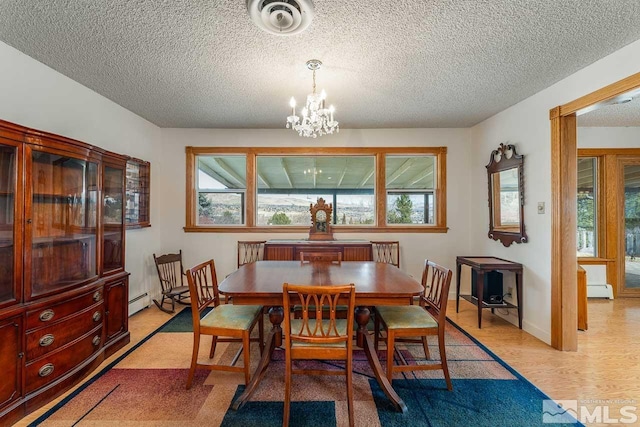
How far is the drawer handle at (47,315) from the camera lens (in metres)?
1.97

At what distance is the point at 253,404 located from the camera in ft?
6.42

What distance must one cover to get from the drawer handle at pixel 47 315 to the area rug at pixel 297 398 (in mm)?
596

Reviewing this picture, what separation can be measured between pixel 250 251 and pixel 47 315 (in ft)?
8.26

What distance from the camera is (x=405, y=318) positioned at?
2230mm

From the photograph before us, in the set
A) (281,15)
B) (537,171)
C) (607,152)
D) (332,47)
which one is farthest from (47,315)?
(607,152)

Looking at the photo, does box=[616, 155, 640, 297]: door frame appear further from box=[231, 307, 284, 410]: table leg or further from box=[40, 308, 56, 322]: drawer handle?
box=[40, 308, 56, 322]: drawer handle

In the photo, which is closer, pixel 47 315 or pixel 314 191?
pixel 47 315

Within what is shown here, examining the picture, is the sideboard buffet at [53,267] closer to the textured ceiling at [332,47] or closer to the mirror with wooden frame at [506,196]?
the textured ceiling at [332,47]

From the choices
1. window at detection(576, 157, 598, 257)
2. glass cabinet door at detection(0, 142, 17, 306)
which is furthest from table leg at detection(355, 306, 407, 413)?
window at detection(576, 157, 598, 257)

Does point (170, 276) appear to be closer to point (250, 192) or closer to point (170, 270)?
point (170, 270)

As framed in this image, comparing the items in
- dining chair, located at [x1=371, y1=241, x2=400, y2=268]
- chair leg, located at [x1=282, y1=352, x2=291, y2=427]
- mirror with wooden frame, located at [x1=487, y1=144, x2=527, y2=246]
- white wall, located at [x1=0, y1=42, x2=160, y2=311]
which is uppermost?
white wall, located at [x1=0, y1=42, x2=160, y2=311]

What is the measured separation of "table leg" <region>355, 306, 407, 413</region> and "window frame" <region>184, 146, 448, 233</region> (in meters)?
2.29

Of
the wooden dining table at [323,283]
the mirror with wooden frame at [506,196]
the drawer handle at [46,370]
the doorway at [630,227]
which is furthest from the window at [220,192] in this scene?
the doorway at [630,227]

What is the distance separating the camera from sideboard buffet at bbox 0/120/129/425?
1.82 meters
